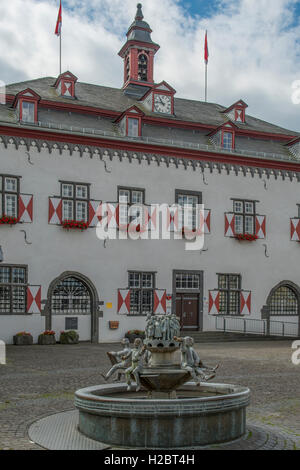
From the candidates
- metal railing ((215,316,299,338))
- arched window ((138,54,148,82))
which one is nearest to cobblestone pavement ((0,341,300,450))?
metal railing ((215,316,299,338))

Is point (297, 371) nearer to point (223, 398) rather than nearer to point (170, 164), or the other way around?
point (223, 398)

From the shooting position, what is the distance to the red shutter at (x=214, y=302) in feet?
85.5

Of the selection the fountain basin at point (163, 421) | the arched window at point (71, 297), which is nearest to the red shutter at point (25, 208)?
the arched window at point (71, 297)

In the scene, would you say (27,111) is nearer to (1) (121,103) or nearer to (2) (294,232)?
(1) (121,103)

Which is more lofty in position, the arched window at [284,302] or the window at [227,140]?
the window at [227,140]

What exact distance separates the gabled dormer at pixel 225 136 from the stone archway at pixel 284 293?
709 centimetres

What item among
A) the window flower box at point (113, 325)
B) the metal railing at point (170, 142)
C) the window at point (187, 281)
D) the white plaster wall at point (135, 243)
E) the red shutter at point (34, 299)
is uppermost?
the metal railing at point (170, 142)

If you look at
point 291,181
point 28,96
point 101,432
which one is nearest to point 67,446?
point 101,432

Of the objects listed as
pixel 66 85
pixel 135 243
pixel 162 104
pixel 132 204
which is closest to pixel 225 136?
pixel 162 104

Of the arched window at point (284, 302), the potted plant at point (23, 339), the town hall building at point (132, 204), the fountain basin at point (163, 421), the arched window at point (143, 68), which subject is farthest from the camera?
the arched window at point (143, 68)

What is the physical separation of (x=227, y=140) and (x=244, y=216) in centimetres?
373

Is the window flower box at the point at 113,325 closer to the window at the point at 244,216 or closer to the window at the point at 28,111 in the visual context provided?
the window at the point at 244,216

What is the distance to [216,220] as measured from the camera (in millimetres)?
26438

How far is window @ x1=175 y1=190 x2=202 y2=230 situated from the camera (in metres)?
25.8
